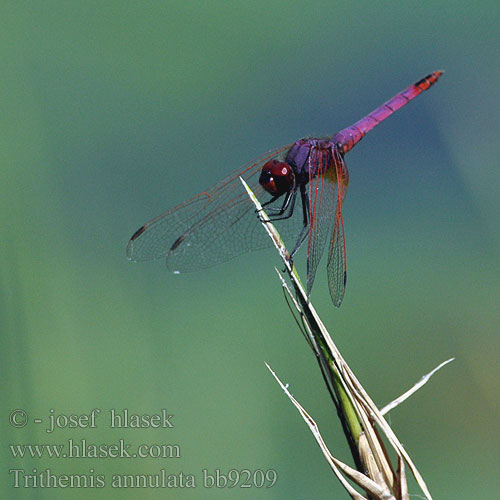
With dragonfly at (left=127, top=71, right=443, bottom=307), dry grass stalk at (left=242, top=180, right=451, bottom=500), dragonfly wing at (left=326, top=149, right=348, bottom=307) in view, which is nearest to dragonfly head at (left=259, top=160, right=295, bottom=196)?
dragonfly at (left=127, top=71, right=443, bottom=307)

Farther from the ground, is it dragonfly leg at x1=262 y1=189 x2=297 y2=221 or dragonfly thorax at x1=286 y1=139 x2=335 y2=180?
dragonfly thorax at x1=286 y1=139 x2=335 y2=180

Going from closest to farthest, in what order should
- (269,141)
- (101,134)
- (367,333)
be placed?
(367,333)
(101,134)
(269,141)

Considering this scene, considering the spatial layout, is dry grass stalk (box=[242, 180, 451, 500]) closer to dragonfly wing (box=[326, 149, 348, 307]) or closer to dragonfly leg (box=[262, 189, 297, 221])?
dragonfly wing (box=[326, 149, 348, 307])

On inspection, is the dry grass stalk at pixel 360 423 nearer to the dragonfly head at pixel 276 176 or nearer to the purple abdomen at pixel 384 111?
the dragonfly head at pixel 276 176

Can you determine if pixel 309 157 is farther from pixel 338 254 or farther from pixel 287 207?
pixel 338 254

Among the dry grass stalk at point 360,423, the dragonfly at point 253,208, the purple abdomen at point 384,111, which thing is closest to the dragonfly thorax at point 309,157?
the dragonfly at point 253,208

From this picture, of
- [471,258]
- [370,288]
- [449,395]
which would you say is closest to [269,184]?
[370,288]

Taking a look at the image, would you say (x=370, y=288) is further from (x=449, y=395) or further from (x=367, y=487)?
(x=367, y=487)
